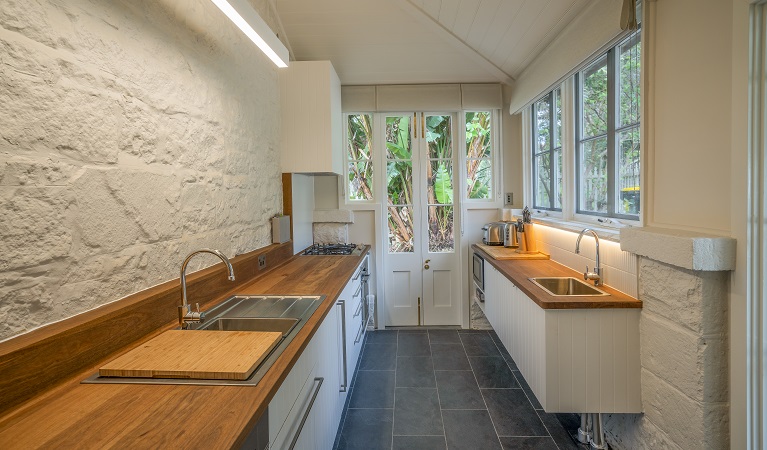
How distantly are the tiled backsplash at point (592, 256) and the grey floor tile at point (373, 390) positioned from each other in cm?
166

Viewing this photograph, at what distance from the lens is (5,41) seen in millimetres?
1030

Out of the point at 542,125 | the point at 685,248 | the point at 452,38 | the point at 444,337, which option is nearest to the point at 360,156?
the point at 452,38

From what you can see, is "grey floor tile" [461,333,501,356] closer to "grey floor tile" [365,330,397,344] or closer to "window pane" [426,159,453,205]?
"grey floor tile" [365,330,397,344]

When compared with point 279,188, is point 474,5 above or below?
above

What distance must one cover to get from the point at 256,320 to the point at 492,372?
7.78 feet

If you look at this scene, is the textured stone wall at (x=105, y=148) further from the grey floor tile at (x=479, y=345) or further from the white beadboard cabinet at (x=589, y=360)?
the grey floor tile at (x=479, y=345)

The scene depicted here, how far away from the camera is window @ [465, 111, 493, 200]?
14.6 ft

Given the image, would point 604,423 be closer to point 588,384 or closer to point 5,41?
point 588,384

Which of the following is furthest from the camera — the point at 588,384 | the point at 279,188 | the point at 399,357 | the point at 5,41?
the point at 399,357

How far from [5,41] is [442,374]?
3.29 meters

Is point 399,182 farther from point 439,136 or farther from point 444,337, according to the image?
point 444,337

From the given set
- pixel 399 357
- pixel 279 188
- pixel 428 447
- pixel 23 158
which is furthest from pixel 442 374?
pixel 23 158

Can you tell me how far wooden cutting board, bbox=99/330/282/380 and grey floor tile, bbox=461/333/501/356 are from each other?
2.84m

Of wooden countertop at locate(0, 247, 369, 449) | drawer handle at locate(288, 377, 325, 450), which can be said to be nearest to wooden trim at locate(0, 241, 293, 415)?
wooden countertop at locate(0, 247, 369, 449)
